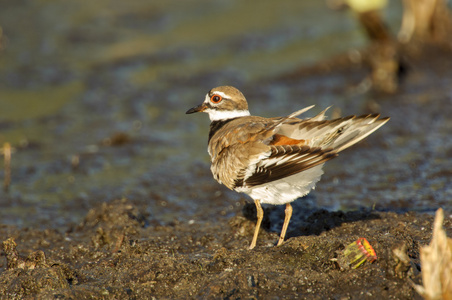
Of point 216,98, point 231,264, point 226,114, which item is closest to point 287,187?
point 231,264

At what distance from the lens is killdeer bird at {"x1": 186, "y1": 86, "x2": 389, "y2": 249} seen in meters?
5.11

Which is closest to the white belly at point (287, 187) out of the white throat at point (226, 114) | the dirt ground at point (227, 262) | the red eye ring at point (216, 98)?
the dirt ground at point (227, 262)

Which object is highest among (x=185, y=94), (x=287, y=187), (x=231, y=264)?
(x=287, y=187)

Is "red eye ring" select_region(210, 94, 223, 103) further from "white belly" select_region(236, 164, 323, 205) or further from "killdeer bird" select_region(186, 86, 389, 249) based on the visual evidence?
"white belly" select_region(236, 164, 323, 205)

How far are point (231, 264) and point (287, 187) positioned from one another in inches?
35.8

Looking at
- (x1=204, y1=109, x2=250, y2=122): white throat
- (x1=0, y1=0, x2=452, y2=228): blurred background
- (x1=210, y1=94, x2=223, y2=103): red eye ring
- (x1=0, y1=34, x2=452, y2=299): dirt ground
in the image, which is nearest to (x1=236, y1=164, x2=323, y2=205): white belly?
(x1=0, y1=34, x2=452, y2=299): dirt ground

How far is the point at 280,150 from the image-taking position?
17.3ft

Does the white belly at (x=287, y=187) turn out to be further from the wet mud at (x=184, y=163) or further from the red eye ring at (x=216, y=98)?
the red eye ring at (x=216, y=98)

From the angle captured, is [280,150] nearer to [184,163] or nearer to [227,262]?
[227,262]

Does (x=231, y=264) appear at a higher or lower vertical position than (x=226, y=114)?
lower

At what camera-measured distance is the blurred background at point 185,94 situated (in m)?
8.02

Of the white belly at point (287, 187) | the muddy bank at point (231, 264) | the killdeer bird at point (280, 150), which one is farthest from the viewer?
the white belly at point (287, 187)

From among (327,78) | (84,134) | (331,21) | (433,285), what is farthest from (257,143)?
(331,21)

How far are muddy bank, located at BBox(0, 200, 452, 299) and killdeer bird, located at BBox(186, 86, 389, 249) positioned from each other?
53 centimetres
